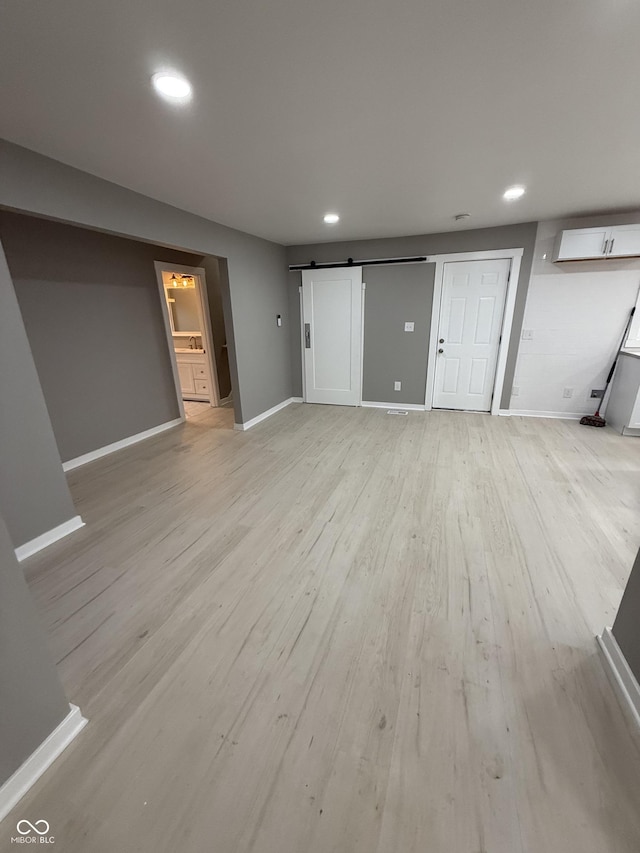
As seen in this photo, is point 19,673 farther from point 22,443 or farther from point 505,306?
point 505,306

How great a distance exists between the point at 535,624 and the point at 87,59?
3.06 m

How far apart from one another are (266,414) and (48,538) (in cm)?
295

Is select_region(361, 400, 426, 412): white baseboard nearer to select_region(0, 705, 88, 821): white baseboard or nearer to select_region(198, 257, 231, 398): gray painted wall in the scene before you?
select_region(198, 257, 231, 398): gray painted wall

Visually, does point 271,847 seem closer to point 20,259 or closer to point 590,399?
point 20,259

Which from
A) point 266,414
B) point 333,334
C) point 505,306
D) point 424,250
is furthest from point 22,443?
point 505,306

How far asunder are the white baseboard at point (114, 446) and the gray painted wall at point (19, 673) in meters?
2.35

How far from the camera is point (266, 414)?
Answer: 481 cm

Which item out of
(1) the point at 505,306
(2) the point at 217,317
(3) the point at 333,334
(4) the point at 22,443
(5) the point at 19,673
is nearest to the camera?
(5) the point at 19,673

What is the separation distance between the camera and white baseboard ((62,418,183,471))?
129 inches

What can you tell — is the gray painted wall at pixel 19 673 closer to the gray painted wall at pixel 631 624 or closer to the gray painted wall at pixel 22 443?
the gray painted wall at pixel 22 443

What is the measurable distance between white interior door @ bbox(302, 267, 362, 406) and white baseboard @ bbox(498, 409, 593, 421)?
6.85 ft

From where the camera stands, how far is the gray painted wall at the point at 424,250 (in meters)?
3.98

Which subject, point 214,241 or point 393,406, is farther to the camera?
point 393,406

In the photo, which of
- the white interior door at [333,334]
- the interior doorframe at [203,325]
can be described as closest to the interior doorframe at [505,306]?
the white interior door at [333,334]
